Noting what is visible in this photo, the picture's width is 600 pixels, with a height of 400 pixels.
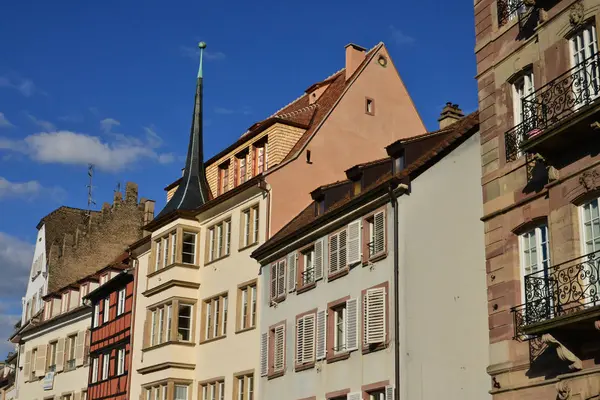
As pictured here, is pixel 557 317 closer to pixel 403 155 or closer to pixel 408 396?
pixel 408 396

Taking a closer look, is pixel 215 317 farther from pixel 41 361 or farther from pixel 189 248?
pixel 41 361

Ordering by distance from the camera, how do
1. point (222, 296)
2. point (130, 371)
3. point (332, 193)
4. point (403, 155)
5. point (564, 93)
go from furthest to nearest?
point (130, 371) → point (222, 296) → point (332, 193) → point (403, 155) → point (564, 93)

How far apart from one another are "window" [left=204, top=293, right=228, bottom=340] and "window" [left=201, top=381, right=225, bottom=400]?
1.83m

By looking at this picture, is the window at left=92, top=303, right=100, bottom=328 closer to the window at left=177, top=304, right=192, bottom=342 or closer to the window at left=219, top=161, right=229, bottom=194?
the window at left=177, top=304, right=192, bottom=342

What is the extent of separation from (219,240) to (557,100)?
22477mm

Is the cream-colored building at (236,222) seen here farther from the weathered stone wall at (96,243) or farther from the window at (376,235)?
the weathered stone wall at (96,243)

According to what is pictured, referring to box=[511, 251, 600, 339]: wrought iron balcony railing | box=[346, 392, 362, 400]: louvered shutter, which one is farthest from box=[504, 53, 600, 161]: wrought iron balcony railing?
box=[346, 392, 362, 400]: louvered shutter

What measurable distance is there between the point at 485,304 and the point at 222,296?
53.4 feet

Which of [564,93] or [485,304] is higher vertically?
[564,93]

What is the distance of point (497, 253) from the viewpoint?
69.6 feet

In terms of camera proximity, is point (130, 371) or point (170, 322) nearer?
point (170, 322)

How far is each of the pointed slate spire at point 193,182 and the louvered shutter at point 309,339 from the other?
36.9 feet

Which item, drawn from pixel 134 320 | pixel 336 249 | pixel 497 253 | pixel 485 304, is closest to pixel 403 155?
pixel 336 249

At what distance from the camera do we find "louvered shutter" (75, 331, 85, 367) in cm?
5269
